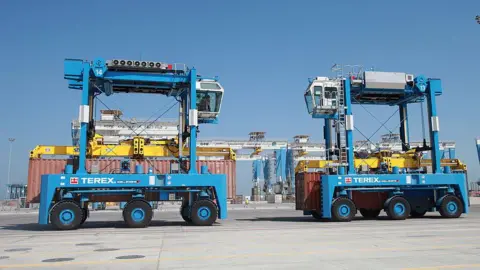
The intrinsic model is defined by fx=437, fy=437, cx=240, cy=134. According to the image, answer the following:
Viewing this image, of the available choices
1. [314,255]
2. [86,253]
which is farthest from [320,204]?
[86,253]

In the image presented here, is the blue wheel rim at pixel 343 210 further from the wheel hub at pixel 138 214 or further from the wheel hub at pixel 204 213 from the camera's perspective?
the wheel hub at pixel 138 214

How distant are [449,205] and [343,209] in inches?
233

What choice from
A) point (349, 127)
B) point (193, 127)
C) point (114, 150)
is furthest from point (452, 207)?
point (114, 150)

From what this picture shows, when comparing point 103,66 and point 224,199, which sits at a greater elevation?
point 103,66

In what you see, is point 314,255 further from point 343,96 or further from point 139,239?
point 343,96

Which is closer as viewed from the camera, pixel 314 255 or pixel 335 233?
pixel 314 255

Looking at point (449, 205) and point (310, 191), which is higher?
point (310, 191)

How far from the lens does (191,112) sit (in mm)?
19734

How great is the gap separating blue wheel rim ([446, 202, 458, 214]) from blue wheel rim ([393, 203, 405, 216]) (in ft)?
8.80

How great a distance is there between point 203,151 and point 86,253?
11480mm

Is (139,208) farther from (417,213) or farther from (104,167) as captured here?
(417,213)

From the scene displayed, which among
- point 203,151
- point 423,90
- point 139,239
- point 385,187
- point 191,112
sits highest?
point 423,90

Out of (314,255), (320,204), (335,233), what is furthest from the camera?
(320,204)

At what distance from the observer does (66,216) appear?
17.3m
